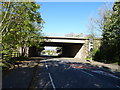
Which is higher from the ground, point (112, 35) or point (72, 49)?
point (112, 35)

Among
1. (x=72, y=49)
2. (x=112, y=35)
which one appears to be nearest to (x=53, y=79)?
(x=112, y=35)

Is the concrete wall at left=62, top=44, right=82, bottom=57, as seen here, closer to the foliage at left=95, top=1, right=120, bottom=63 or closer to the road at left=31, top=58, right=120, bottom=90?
the foliage at left=95, top=1, right=120, bottom=63

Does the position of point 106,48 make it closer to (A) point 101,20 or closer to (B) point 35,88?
(A) point 101,20

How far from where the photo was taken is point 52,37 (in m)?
37.9

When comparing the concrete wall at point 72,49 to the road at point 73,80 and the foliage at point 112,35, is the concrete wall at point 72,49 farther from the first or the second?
the road at point 73,80

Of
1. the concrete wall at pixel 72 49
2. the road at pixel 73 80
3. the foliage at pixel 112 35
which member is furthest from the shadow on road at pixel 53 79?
the concrete wall at pixel 72 49

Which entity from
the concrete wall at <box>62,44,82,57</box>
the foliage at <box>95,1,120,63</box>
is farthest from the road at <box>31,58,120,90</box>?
the concrete wall at <box>62,44,82,57</box>

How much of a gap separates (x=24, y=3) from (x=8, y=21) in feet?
6.98

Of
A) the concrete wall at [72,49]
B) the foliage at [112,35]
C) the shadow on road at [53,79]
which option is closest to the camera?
the shadow on road at [53,79]

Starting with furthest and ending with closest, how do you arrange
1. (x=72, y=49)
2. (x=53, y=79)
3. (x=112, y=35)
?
(x=72, y=49) < (x=112, y=35) < (x=53, y=79)

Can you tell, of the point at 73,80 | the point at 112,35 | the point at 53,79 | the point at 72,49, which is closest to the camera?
the point at 73,80

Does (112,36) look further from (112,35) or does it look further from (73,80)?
(73,80)

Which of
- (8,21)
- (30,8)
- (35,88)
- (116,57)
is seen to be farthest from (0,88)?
(116,57)

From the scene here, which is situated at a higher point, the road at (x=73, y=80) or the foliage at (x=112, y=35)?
the foliage at (x=112, y=35)
